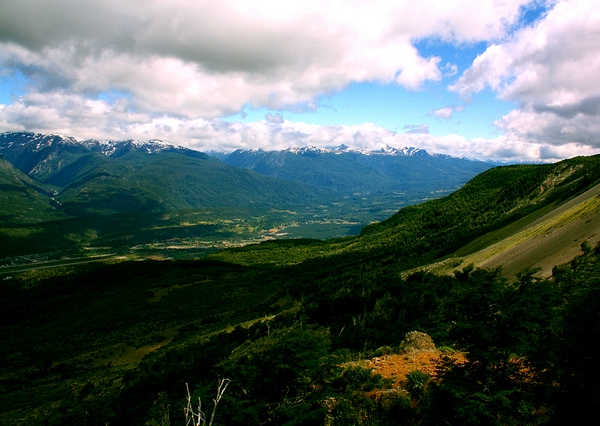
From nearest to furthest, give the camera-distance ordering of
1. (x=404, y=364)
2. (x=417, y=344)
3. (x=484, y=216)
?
1. (x=404, y=364)
2. (x=417, y=344)
3. (x=484, y=216)

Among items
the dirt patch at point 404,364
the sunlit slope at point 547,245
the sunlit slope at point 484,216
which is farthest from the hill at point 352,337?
the sunlit slope at point 547,245

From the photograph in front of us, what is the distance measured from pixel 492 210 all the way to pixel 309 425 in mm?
90501

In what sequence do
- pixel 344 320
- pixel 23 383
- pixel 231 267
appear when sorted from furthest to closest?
pixel 231 267 < pixel 23 383 < pixel 344 320

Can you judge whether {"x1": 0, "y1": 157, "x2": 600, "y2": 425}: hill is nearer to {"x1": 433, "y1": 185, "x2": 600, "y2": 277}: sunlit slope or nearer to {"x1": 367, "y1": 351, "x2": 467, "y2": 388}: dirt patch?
{"x1": 367, "y1": 351, "x2": 467, "y2": 388}: dirt patch

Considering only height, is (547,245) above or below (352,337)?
above

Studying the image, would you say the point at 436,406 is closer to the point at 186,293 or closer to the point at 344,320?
the point at 344,320

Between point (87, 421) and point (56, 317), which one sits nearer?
point (87, 421)

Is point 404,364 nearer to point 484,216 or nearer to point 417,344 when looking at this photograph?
point 417,344

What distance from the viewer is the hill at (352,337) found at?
43.5ft

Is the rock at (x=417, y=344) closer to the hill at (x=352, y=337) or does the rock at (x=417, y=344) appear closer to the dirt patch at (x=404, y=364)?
the hill at (x=352, y=337)

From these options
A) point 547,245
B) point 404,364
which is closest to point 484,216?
point 547,245

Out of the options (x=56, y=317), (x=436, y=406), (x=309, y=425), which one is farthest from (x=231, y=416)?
(x=56, y=317)

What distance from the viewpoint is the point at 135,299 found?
9962 cm

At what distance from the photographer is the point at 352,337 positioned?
102ft
